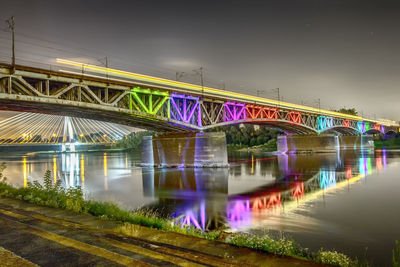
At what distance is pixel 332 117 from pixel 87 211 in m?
78.0

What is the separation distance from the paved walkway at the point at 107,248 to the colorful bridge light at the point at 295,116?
5585 cm

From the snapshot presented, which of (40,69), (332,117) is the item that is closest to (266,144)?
(332,117)

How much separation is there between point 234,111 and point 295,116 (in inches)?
968

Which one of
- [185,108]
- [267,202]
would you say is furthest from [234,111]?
[267,202]

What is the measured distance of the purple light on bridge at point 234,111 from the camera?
43.6 meters

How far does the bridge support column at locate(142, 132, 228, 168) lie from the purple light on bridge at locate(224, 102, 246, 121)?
565cm

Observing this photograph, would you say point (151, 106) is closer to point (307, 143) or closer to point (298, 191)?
point (298, 191)

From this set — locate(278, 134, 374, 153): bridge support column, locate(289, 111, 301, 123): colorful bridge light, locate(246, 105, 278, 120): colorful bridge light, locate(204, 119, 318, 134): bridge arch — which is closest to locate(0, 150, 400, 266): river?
locate(204, 119, 318, 134): bridge arch

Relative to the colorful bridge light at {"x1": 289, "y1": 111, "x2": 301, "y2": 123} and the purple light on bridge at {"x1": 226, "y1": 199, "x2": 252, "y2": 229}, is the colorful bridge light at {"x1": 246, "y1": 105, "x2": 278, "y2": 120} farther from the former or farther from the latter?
the purple light on bridge at {"x1": 226, "y1": 199, "x2": 252, "y2": 229}

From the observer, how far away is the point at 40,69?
23.5 m

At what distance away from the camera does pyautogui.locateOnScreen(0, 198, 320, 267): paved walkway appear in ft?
17.6

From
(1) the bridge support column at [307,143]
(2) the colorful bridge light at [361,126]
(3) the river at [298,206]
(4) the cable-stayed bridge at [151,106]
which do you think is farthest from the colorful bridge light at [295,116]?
(2) the colorful bridge light at [361,126]

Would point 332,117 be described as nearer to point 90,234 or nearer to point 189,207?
point 189,207

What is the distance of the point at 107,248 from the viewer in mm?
6066
